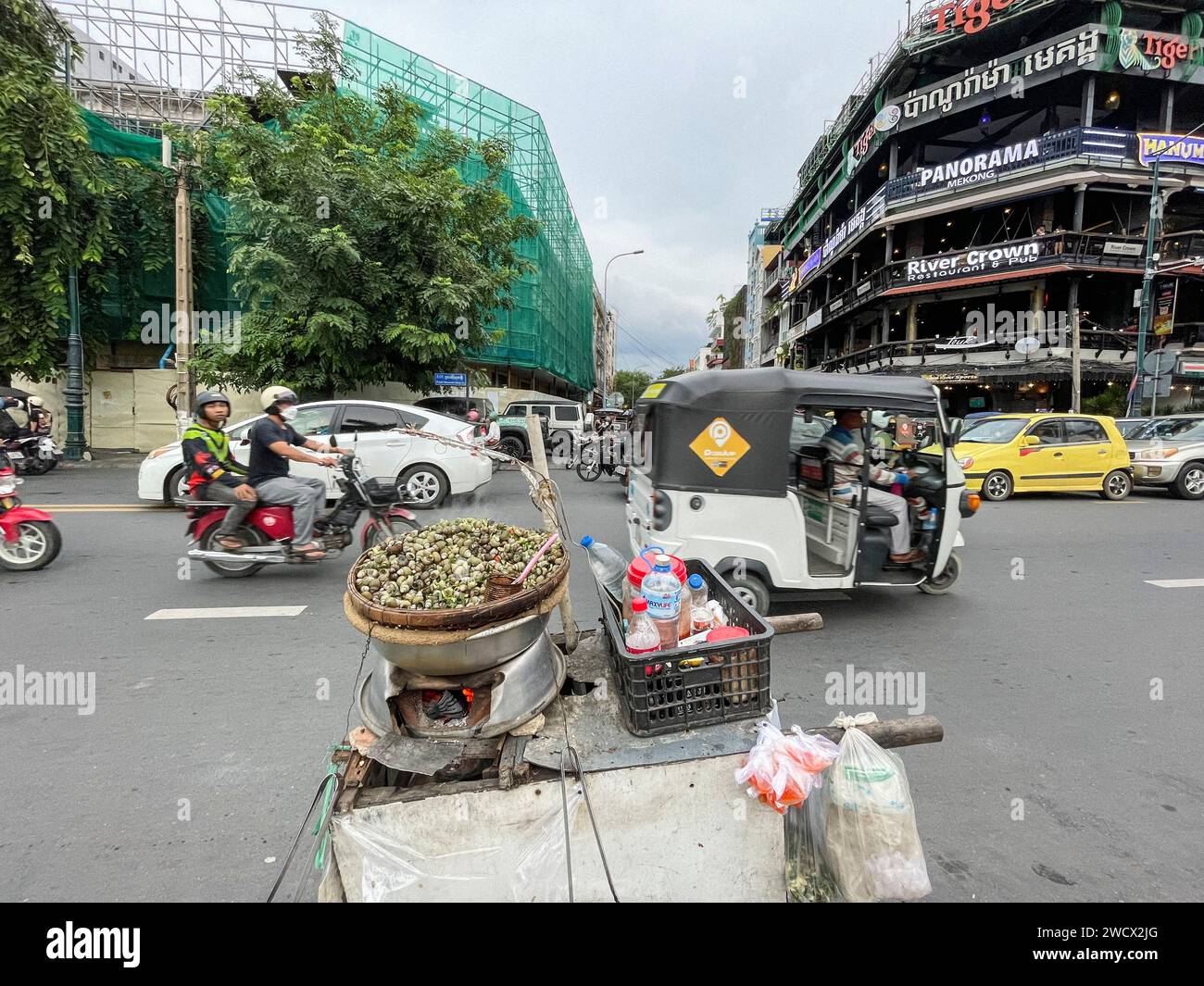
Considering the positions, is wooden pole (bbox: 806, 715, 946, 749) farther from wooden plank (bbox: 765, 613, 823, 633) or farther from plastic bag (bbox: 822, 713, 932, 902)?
wooden plank (bbox: 765, 613, 823, 633)

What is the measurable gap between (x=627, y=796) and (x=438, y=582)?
2.97ft

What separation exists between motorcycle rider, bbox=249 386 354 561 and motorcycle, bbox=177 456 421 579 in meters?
0.11

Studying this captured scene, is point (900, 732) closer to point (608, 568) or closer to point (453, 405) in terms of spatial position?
point (608, 568)

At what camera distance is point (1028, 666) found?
4.02 meters

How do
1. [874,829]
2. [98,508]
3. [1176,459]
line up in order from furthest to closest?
[1176,459] → [98,508] → [874,829]

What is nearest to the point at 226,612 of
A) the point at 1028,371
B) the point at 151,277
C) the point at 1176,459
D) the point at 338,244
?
the point at 338,244

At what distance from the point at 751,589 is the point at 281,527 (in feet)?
14.3

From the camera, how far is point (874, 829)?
1.76 meters

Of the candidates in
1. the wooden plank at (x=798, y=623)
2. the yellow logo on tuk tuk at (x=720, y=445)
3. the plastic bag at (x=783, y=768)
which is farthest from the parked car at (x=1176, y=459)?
the plastic bag at (x=783, y=768)

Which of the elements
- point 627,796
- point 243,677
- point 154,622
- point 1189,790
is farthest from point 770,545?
point 154,622

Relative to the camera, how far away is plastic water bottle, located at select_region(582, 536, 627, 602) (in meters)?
2.60

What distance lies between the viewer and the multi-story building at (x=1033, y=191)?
2270 centimetres

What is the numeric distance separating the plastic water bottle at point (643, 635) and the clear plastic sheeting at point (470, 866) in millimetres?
469

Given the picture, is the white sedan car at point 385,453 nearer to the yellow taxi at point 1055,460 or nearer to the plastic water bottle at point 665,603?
the plastic water bottle at point 665,603
